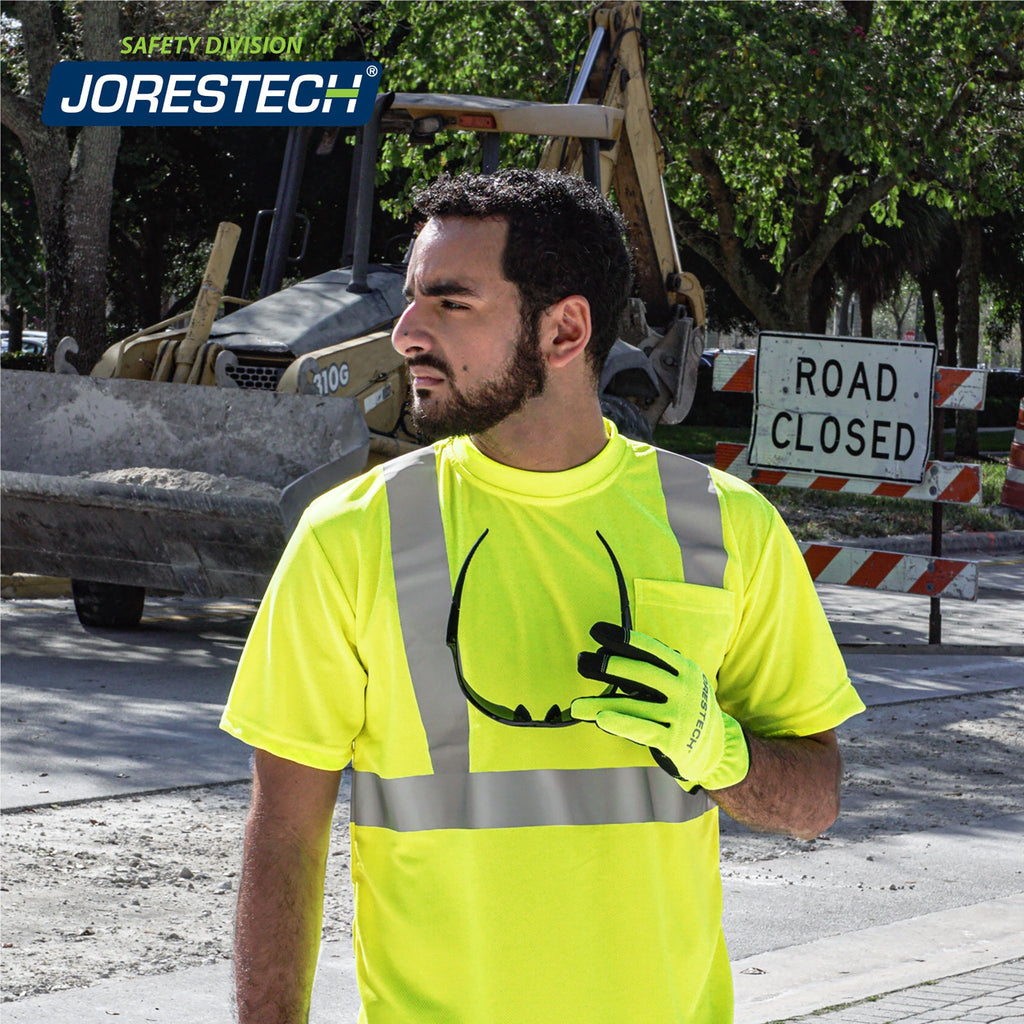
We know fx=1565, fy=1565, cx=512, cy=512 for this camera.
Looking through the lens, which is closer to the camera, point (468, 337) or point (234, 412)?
point (468, 337)

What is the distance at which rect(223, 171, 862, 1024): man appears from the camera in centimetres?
170

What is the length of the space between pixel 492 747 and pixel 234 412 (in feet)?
24.0

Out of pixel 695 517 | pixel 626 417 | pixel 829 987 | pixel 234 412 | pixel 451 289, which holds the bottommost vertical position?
pixel 829 987

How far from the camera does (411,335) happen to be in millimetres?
1849

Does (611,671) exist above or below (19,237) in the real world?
below

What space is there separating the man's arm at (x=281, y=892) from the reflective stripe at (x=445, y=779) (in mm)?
68

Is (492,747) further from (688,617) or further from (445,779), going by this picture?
(688,617)

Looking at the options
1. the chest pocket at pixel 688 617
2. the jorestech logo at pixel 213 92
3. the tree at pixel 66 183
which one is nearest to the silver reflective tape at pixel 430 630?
the chest pocket at pixel 688 617

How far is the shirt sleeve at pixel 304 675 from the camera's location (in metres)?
1.73

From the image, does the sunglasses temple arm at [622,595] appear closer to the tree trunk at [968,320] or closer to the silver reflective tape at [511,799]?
the silver reflective tape at [511,799]

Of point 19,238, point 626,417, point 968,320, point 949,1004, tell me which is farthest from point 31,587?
point 968,320

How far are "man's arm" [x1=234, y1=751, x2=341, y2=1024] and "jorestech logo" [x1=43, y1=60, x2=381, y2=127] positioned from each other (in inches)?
350

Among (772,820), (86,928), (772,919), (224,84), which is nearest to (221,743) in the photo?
(86,928)

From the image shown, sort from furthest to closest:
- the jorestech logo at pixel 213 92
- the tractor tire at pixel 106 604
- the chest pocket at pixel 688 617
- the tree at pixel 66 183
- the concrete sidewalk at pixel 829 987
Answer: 1. the tree at pixel 66 183
2. the jorestech logo at pixel 213 92
3. the tractor tire at pixel 106 604
4. the concrete sidewalk at pixel 829 987
5. the chest pocket at pixel 688 617
